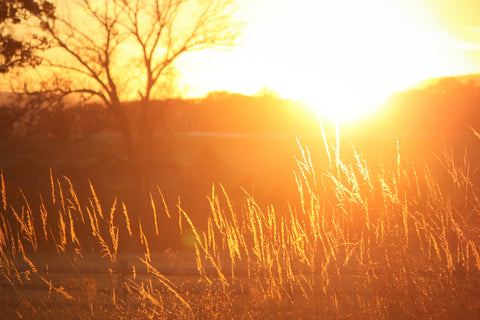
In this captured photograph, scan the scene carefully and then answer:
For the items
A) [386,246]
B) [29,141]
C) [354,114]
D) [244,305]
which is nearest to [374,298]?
[386,246]

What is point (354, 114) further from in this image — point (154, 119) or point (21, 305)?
point (21, 305)

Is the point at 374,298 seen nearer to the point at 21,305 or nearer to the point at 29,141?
the point at 21,305

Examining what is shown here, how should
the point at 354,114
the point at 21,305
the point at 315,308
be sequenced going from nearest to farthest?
the point at 315,308 → the point at 21,305 → the point at 354,114

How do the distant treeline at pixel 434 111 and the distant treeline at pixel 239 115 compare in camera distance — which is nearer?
the distant treeline at pixel 239 115

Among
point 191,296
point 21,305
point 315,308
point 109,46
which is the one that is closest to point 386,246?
point 315,308

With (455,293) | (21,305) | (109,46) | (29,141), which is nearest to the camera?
(455,293)

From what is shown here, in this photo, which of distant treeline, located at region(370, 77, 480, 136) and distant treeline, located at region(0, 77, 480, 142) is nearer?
Answer: distant treeline, located at region(0, 77, 480, 142)

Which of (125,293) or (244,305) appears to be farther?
(125,293)

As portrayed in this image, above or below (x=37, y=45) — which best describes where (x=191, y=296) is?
below

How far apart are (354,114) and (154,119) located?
30.2 metres

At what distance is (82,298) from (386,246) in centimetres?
347

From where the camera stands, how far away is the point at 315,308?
5.97m

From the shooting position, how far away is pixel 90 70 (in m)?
18.9

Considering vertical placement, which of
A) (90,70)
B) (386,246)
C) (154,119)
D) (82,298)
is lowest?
(82,298)
